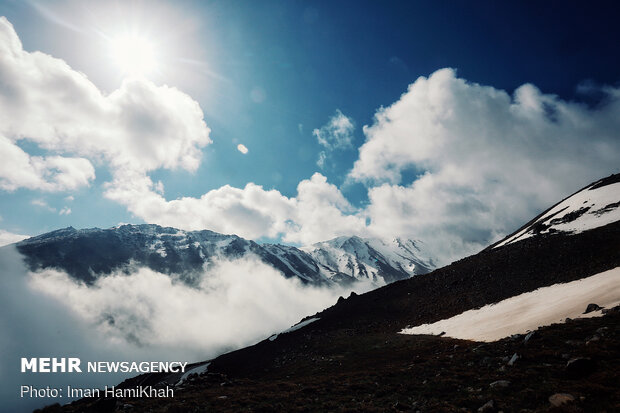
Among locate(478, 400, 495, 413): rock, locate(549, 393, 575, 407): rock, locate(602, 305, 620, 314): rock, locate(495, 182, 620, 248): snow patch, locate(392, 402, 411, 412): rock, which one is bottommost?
locate(392, 402, 411, 412): rock

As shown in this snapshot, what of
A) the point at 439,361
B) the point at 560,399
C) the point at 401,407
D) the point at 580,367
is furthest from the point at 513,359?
the point at 401,407

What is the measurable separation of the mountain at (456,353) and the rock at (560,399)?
6 centimetres

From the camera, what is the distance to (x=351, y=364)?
34.9 m

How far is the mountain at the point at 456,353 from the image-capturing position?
16.2 m

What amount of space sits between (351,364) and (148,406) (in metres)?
21.4

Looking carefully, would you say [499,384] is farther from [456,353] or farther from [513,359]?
[456,353]

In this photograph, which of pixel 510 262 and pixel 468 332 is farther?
pixel 510 262

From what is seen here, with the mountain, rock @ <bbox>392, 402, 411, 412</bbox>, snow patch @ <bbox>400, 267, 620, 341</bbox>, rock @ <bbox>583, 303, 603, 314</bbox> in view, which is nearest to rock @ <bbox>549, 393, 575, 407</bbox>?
the mountain

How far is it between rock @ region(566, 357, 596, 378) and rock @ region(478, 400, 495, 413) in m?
5.12

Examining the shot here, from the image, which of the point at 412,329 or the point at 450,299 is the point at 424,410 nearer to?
the point at 412,329

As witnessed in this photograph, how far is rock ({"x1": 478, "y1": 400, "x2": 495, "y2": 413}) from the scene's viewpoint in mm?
14467

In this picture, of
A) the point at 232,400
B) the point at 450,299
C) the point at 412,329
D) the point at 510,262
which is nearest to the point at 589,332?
the point at 232,400

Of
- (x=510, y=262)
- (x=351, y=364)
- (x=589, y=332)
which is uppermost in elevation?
(x=510, y=262)

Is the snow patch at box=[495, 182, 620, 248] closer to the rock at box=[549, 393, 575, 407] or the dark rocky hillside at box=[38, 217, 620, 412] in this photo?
the dark rocky hillside at box=[38, 217, 620, 412]
